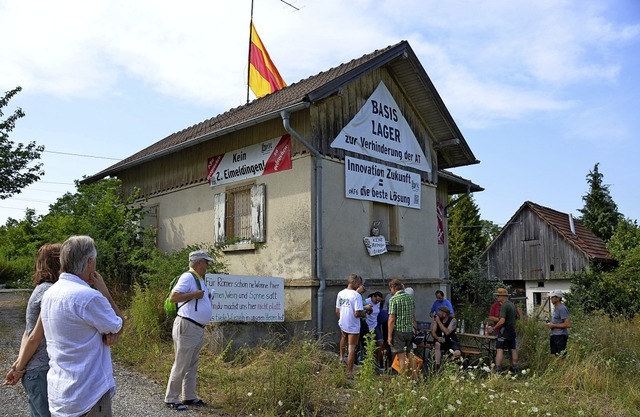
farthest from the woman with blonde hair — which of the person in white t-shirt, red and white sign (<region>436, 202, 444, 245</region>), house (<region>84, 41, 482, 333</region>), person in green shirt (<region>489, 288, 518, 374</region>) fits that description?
red and white sign (<region>436, 202, 444, 245</region>)

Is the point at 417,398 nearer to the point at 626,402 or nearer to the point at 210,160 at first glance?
the point at 626,402

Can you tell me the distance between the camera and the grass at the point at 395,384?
18.6 feet

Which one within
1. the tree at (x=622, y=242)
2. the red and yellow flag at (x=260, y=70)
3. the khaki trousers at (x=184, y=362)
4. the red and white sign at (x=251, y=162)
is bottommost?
the khaki trousers at (x=184, y=362)

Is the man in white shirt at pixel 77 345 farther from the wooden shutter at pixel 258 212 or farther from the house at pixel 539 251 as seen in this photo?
the house at pixel 539 251

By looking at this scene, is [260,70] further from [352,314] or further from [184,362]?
[184,362]

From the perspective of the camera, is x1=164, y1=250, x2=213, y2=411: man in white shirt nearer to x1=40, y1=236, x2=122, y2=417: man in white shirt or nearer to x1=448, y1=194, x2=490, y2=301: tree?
x1=40, y1=236, x2=122, y2=417: man in white shirt

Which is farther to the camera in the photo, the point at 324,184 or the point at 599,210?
the point at 599,210

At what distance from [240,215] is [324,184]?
2.19 m

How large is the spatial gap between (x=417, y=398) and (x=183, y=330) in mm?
2562

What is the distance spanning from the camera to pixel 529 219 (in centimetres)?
3130

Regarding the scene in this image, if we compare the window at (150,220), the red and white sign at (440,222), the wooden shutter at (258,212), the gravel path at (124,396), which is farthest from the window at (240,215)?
the red and white sign at (440,222)

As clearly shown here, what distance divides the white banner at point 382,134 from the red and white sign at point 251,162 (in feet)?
3.29

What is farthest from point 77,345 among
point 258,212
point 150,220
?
point 150,220

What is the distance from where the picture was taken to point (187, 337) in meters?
6.05
